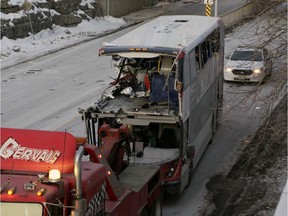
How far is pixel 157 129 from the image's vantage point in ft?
43.9

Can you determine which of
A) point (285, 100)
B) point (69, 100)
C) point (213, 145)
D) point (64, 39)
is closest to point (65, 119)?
point (69, 100)

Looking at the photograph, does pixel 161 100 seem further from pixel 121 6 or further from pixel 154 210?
pixel 121 6

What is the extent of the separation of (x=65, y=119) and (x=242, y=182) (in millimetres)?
6779

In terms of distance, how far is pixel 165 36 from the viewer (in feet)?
45.6

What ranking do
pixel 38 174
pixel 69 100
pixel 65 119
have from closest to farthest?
pixel 38 174 → pixel 65 119 → pixel 69 100

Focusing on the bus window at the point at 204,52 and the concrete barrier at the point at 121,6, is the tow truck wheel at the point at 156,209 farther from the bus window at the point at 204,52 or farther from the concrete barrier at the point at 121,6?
the concrete barrier at the point at 121,6

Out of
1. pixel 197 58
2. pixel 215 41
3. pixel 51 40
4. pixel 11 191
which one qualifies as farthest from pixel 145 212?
pixel 51 40

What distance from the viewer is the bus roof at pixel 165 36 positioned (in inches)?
509

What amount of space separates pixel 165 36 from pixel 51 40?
61.4 ft

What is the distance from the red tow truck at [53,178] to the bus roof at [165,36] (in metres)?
4.63

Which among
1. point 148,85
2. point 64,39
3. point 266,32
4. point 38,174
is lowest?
point 64,39

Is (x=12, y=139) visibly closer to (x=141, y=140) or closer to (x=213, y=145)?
(x=141, y=140)

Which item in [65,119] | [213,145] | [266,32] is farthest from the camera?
[65,119]

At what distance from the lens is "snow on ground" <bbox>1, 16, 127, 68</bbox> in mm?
28409
